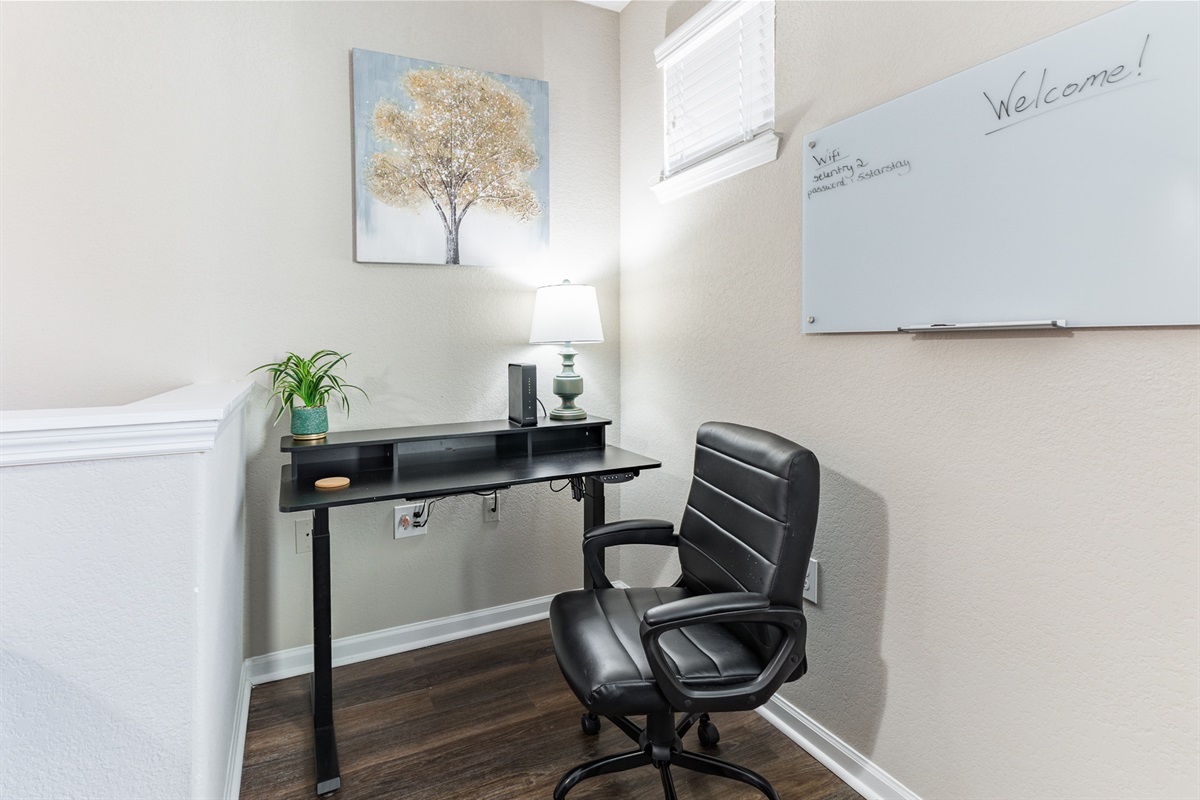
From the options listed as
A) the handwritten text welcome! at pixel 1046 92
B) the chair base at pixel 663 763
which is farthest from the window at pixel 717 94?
the chair base at pixel 663 763

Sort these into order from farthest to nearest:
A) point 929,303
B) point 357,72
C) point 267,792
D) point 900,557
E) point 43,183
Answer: point 357,72
point 43,183
point 267,792
point 900,557
point 929,303

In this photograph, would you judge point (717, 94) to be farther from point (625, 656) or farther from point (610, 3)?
point (625, 656)

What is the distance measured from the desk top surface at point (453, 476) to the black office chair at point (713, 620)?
356 mm

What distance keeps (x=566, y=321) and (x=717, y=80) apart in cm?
98

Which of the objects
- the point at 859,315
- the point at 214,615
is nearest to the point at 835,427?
the point at 859,315

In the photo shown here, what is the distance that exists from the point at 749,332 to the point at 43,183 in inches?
87.0

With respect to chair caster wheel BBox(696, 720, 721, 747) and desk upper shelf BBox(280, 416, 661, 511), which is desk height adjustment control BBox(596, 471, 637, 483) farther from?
chair caster wheel BBox(696, 720, 721, 747)

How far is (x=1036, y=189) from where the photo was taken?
4.08 ft

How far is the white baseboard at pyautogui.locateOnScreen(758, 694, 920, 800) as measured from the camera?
63.8 inches

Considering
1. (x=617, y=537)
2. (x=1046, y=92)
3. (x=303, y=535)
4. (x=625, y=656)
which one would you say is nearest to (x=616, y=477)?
(x=617, y=537)

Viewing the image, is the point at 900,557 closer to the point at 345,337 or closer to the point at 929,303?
the point at 929,303

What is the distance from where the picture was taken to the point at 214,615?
1283 millimetres

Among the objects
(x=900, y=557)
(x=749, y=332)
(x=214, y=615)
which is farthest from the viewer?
(x=749, y=332)

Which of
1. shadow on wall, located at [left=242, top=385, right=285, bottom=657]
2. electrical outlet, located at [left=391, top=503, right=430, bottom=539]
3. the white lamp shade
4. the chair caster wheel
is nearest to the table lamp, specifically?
the white lamp shade
